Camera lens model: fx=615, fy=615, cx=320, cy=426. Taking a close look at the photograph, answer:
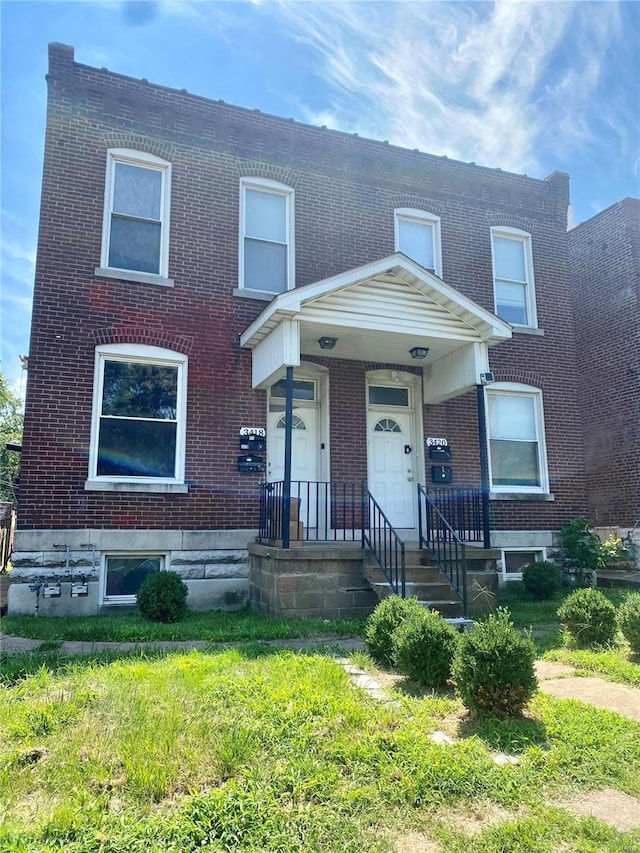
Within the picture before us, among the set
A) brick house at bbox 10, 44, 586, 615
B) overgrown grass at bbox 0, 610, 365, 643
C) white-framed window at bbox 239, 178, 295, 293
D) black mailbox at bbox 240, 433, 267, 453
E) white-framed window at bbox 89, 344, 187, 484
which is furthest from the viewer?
white-framed window at bbox 239, 178, 295, 293

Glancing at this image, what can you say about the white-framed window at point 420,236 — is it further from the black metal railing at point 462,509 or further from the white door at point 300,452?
the black metal railing at point 462,509

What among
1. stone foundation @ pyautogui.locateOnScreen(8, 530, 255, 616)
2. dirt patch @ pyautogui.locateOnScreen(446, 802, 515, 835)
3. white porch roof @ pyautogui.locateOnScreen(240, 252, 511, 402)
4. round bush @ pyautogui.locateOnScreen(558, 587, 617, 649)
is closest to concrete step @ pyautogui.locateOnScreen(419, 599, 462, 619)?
round bush @ pyautogui.locateOnScreen(558, 587, 617, 649)

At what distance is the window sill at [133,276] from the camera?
920 cm

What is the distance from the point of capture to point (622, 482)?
13602mm

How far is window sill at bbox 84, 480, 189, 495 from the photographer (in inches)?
339

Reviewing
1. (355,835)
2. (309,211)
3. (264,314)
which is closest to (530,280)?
(309,211)

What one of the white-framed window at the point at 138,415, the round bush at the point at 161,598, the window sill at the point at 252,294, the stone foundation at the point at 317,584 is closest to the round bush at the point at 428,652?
the stone foundation at the point at 317,584

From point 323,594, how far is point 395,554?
1.06 metres

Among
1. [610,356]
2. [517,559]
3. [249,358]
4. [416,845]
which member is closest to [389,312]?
[249,358]

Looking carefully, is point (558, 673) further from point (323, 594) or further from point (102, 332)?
→ point (102, 332)

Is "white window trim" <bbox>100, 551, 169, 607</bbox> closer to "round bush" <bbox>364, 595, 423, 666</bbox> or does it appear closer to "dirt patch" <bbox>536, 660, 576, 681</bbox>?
"round bush" <bbox>364, 595, 423, 666</bbox>

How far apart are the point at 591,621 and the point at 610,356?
944 centimetres

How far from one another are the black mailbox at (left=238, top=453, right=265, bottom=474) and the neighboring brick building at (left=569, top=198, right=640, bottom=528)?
8.42 metres

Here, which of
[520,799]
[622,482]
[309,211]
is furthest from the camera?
[622,482]
